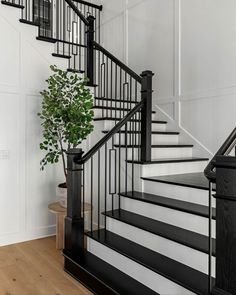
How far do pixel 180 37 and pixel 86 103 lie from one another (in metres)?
1.74

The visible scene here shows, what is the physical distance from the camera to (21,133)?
3783 mm

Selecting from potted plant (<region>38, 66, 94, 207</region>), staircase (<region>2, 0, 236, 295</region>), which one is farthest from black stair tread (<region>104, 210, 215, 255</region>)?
potted plant (<region>38, 66, 94, 207</region>)

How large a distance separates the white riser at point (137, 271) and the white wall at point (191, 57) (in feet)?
6.24

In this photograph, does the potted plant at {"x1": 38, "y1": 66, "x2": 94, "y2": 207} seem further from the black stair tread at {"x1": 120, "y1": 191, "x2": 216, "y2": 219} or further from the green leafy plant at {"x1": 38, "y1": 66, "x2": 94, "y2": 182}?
the black stair tread at {"x1": 120, "y1": 191, "x2": 216, "y2": 219}

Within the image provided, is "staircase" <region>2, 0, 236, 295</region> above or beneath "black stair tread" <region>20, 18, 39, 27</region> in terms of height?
beneath

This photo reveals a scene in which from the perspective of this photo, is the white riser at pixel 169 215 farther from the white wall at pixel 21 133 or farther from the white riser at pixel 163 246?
the white wall at pixel 21 133

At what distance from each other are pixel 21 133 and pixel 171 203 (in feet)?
6.99

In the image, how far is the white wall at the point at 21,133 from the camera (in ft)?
12.0

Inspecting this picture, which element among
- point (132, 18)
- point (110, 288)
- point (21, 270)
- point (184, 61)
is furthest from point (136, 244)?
point (132, 18)

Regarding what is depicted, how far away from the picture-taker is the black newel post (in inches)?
60.0

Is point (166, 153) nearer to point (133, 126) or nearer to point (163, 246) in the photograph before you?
point (133, 126)

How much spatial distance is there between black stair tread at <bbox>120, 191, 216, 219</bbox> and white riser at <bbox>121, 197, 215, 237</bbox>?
42 mm

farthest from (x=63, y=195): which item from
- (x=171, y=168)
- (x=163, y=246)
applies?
(x=163, y=246)

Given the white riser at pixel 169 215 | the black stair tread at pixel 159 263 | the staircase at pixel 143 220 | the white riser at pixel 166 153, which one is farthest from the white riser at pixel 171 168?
the black stair tread at pixel 159 263
